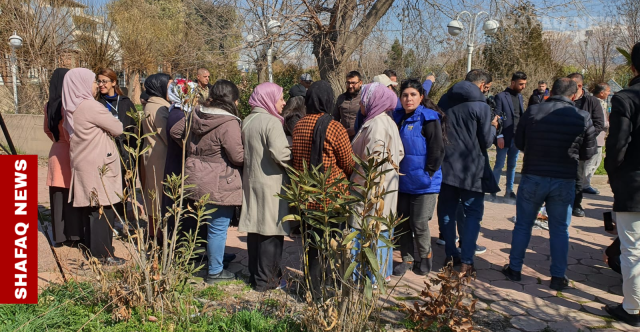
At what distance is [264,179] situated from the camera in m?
3.85

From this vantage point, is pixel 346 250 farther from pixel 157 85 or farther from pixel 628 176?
pixel 157 85

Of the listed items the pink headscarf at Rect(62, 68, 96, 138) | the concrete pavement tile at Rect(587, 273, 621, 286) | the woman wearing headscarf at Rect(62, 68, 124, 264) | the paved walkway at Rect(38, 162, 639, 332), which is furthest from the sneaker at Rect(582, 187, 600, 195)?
the pink headscarf at Rect(62, 68, 96, 138)

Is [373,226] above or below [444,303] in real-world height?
above

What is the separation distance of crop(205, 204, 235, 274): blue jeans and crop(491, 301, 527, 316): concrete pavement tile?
7.44 ft

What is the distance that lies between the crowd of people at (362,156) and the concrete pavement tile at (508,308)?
57 cm

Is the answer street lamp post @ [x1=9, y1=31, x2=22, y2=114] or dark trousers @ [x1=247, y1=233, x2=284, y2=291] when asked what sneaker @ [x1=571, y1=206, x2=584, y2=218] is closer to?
dark trousers @ [x1=247, y1=233, x2=284, y2=291]

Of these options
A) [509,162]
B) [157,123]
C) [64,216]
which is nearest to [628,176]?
[157,123]

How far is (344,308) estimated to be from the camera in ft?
8.70

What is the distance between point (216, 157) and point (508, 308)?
2.62 metres

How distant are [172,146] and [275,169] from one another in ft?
3.61

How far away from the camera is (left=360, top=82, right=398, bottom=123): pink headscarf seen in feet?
12.6

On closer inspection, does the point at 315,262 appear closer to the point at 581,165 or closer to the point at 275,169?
the point at 275,169

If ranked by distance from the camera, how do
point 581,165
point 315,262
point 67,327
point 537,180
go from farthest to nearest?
point 581,165, point 537,180, point 315,262, point 67,327

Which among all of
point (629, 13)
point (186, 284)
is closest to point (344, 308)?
point (186, 284)
